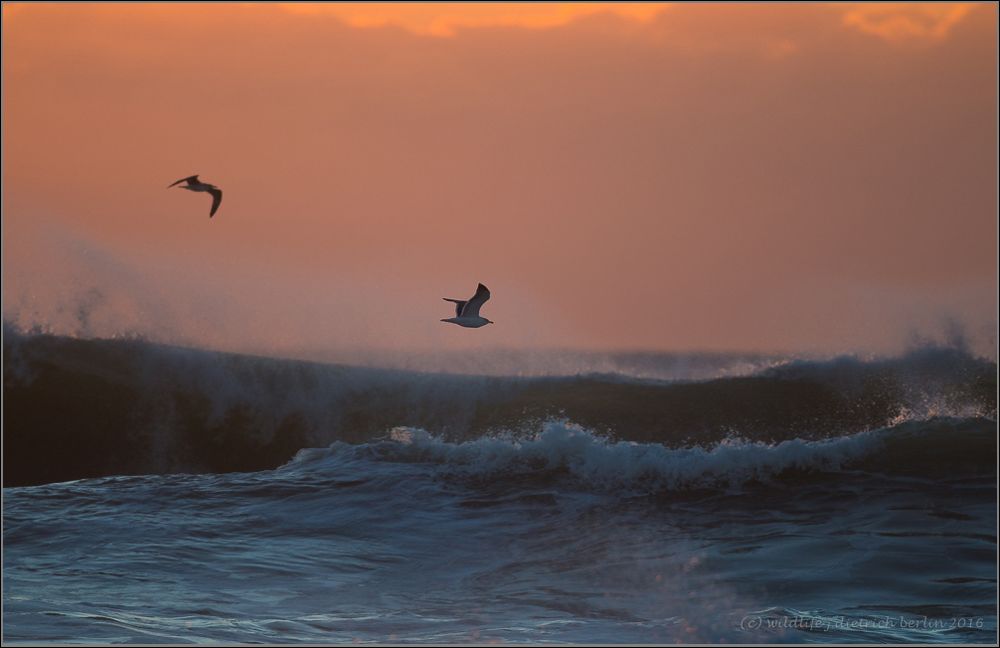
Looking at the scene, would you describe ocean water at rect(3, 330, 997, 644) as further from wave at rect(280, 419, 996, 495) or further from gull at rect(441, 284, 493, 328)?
gull at rect(441, 284, 493, 328)

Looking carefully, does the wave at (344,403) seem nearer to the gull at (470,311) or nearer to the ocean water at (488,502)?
the ocean water at (488,502)

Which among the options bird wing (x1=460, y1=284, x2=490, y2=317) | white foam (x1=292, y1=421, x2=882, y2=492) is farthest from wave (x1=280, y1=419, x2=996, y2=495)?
bird wing (x1=460, y1=284, x2=490, y2=317)

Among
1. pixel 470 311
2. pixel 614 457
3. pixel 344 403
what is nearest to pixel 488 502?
pixel 614 457

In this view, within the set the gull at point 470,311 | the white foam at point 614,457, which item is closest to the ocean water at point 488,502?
the white foam at point 614,457

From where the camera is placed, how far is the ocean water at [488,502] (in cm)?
1142

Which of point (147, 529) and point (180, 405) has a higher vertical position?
point (180, 405)

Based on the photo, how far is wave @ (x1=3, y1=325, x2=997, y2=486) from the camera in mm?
20016

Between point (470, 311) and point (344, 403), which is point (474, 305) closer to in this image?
point (470, 311)

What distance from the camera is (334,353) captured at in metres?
25.9

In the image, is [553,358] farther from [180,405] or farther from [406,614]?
[406,614]

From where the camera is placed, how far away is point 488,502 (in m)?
16.3

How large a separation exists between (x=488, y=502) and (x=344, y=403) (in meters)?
6.39

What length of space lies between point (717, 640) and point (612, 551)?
3.77 metres

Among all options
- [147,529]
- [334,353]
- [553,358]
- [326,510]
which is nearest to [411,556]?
[326,510]
